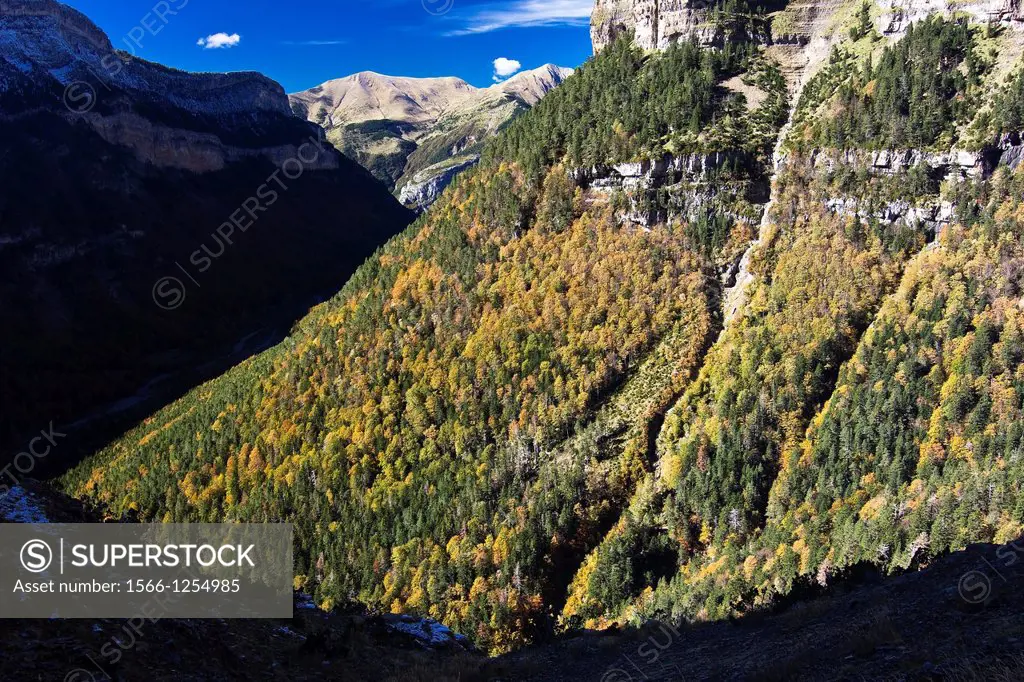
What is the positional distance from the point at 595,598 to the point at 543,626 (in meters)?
7.78

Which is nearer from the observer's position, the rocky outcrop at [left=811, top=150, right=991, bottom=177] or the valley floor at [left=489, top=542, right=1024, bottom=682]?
the valley floor at [left=489, top=542, right=1024, bottom=682]

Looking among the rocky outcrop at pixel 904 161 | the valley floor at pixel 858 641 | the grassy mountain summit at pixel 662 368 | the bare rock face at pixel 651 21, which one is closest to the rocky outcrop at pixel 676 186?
the grassy mountain summit at pixel 662 368

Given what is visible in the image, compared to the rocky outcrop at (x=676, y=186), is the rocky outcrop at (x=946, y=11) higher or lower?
higher

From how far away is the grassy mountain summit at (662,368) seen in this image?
72.9 metres

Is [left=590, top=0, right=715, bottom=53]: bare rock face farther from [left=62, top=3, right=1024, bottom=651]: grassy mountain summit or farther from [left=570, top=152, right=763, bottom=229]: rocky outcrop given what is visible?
[left=570, top=152, right=763, bottom=229]: rocky outcrop

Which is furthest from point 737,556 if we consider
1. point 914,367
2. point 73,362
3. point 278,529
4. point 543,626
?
point 73,362

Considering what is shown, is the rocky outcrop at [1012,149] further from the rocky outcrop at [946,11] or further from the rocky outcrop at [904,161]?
the rocky outcrop at [946,11]

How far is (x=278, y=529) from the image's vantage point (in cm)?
10481

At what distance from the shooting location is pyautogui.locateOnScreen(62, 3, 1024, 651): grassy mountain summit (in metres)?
72.9

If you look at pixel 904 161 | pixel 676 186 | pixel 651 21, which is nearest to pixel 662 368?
pixel 676 186

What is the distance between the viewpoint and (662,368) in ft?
319

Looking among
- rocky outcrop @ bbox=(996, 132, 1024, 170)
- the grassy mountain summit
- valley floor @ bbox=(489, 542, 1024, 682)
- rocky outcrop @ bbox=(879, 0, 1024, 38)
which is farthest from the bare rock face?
valley floor @ bbox=(489, 542, 1024, 682)

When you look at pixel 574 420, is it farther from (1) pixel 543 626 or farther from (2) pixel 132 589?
(2) pixel 132 589

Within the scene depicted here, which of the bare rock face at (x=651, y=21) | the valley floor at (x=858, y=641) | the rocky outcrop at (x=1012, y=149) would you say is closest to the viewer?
the valley floor at (x=858, y=641)
